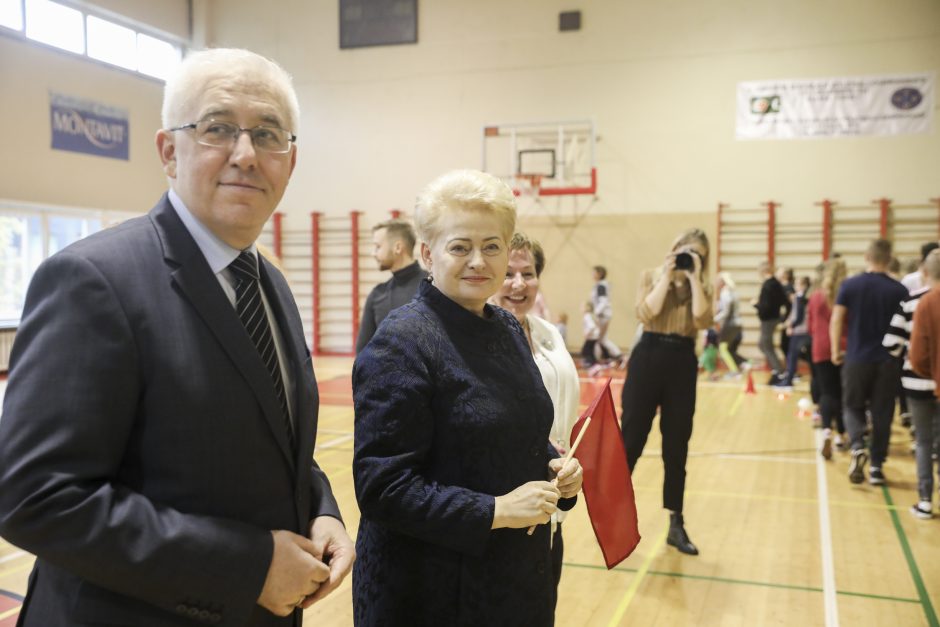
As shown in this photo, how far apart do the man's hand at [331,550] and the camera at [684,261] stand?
293cm

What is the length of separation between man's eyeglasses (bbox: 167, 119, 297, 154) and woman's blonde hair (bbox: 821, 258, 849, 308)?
243 inches

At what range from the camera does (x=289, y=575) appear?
3.86 feet

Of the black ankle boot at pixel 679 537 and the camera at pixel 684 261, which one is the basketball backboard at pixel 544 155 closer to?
the camera at pixel 684 261

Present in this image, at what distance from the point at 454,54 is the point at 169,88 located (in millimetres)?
13220

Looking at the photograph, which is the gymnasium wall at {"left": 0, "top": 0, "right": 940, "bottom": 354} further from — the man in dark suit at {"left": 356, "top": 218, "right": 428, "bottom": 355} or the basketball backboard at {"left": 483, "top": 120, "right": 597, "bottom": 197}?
the man in dark suit at {"left": 356, "top": 218, "right": 428, "bottom": 355}

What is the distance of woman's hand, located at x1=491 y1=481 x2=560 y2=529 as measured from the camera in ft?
4.90

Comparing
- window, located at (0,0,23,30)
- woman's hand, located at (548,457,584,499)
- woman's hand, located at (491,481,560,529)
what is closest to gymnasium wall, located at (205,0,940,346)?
window, located at (0,0,23,30)

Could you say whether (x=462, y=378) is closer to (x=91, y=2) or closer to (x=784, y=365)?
(x=784, y=365)

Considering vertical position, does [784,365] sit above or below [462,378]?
below

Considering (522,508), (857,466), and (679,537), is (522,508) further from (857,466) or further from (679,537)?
(857,466)

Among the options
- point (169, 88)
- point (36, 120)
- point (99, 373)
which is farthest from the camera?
point (36, 120)

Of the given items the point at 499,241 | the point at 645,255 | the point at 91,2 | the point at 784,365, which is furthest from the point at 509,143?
the point at 499,241

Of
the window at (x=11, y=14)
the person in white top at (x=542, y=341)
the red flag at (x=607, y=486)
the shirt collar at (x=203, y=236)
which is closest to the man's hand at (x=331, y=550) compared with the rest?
the shirt collar at (x=203, y=236)

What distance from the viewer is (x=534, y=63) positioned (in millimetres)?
13227
